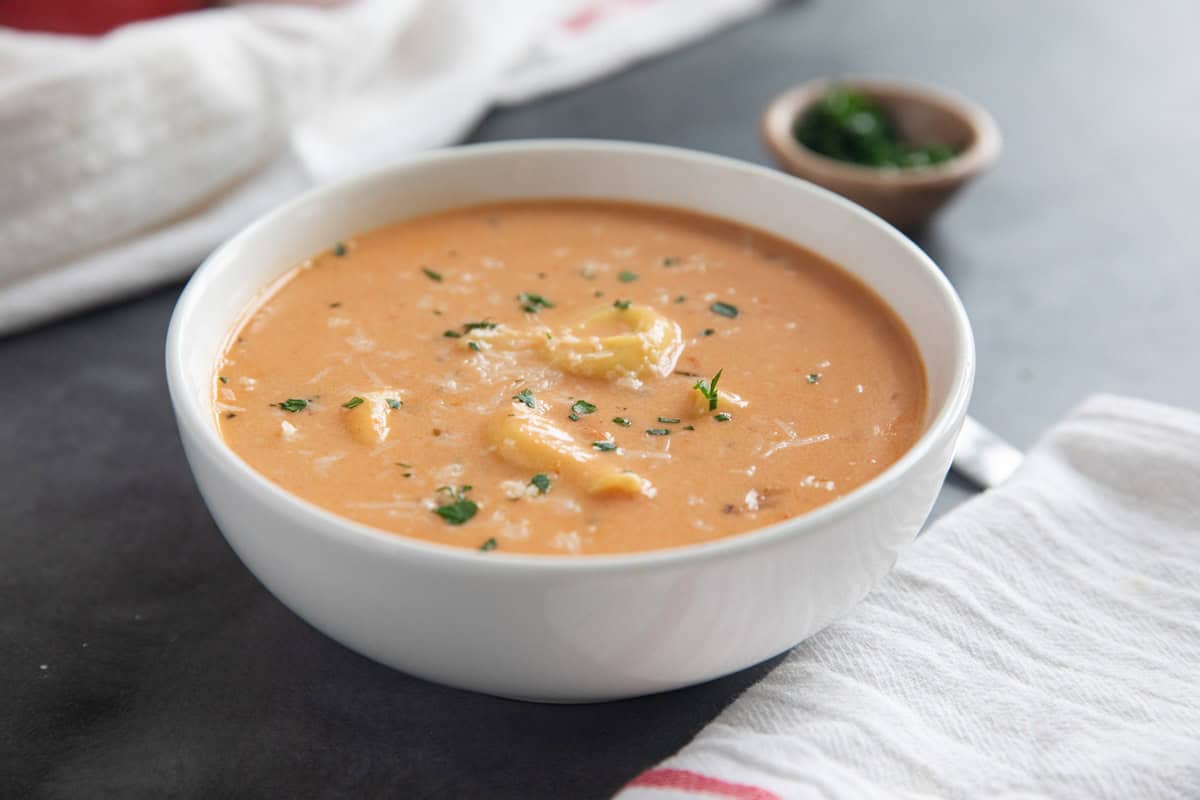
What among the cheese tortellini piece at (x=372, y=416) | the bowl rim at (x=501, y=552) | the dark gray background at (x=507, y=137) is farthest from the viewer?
the cheese tortellini piece at (x=372, y=416)

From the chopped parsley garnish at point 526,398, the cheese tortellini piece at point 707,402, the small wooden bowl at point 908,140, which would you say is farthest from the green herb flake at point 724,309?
the small wooden bowl at point 908,140

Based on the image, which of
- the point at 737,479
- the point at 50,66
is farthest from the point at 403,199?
the point at 737,479

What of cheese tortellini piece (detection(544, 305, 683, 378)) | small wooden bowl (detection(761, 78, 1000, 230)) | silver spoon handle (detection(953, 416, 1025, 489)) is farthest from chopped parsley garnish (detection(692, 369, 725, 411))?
small wooden bowl (detection(761, 78, 1000, 230))

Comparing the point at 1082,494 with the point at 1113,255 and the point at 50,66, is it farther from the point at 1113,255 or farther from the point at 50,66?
the point at 50,66

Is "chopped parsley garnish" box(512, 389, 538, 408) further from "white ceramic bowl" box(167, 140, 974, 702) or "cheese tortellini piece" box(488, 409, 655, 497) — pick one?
"white ceramic bowl" box(167, 140, 974, 702)

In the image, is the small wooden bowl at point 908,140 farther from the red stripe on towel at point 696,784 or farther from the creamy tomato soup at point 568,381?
the red stripe on towel at point 696,784

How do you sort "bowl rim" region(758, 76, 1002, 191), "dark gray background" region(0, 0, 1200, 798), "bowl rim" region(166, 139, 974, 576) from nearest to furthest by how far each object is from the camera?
"bowl rim" region(166, 139, 974, 576), "dark gray background" region(0, 0, 1200, 798), "bowl rim" region(758, 76, 1002, 191)

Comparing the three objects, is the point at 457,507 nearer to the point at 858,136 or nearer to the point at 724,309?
the point at 724,309
